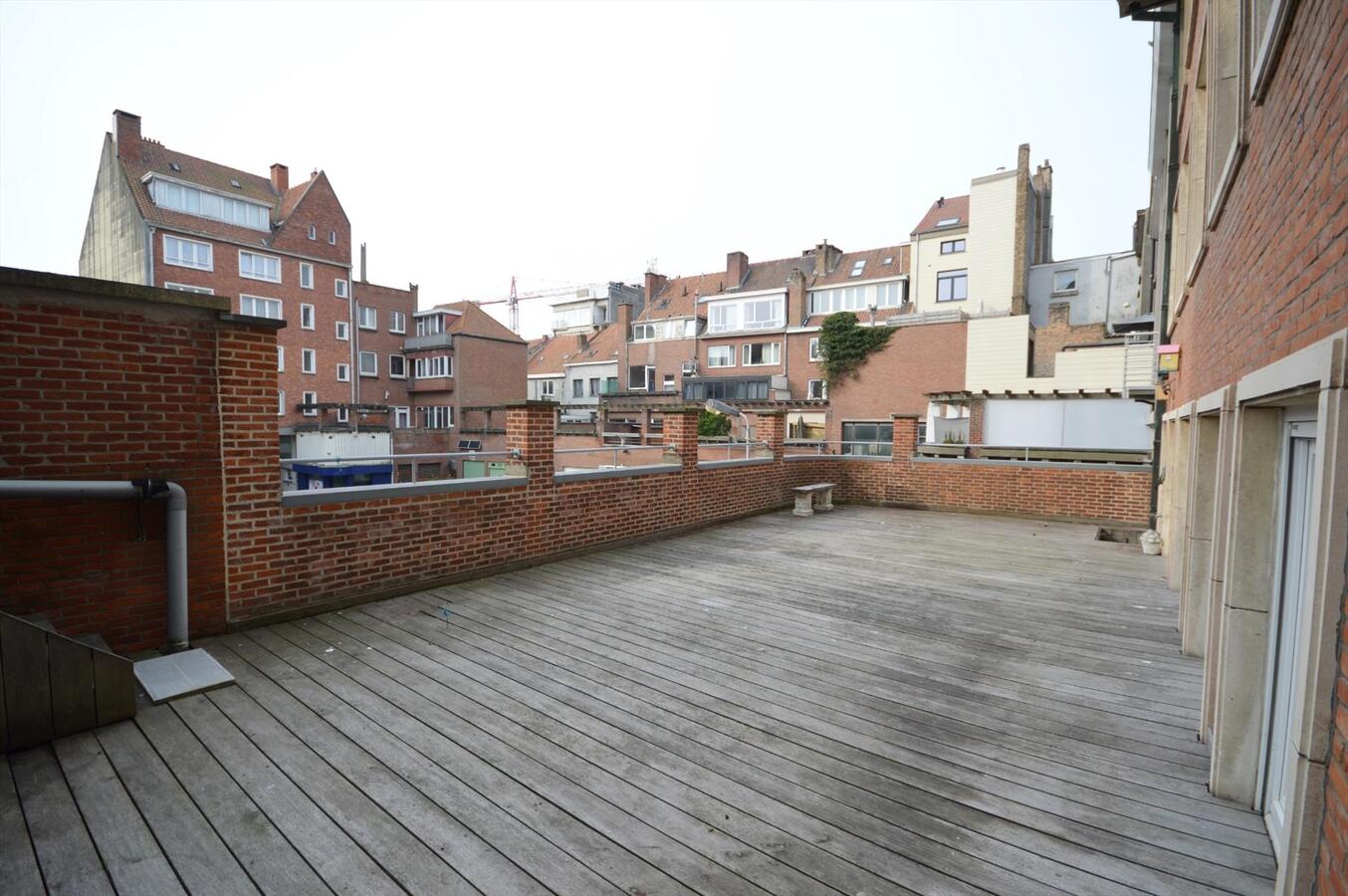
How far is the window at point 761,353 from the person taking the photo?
3584cm

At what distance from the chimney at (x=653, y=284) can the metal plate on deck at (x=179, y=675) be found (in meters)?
40.9

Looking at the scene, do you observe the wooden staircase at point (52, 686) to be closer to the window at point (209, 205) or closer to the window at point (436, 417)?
the window at point (209, 205)

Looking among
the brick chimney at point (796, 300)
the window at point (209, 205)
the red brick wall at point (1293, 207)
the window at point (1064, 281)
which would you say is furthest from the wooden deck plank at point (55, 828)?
the window at point (209, 205)

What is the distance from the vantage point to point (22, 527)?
157 inches

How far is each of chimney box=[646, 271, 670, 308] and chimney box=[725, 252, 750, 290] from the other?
21.2ft

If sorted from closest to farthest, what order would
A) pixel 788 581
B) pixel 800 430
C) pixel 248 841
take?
1. pixel 248 841
2. pixel 788 581
3. pixel 800 430

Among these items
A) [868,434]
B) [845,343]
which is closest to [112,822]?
[868,434]

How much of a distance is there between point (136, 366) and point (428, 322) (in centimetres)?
4087

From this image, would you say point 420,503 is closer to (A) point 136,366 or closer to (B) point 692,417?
(A) point 136,366

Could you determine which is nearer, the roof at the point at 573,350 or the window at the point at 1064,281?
the window at the point at 1064,281

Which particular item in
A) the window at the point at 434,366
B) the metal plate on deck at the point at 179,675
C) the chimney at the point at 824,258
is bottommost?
the metal plate on deck at the point at 179,675

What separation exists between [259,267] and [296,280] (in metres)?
1.84

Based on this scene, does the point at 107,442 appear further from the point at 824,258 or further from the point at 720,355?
the point at 824,258

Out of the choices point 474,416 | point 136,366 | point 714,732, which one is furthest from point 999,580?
point 474,416
